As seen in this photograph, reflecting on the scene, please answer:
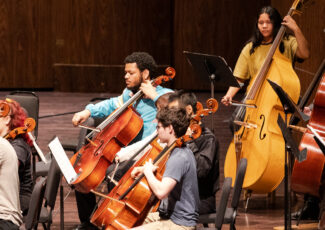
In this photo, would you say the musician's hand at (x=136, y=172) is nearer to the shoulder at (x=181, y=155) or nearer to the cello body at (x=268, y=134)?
the shoulder at (x=181, y=155)

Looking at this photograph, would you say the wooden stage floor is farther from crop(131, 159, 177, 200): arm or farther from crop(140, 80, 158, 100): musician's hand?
crop(131, 159, 177, 200): arm

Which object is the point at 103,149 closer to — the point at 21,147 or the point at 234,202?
the point at 21,147

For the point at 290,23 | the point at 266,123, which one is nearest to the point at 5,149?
the point at 266,123

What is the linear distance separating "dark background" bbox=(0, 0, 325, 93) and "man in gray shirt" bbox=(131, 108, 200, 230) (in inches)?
277

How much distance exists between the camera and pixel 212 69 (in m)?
4.69

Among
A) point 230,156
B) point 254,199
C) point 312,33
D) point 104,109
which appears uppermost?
point 312,33

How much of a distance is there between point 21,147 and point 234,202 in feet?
3.93

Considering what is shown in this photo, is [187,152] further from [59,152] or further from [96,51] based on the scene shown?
[96,51]

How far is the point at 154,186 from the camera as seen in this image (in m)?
3.11

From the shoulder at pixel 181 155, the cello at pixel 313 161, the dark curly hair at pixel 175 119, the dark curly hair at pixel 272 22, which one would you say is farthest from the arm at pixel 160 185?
the dark curly hair at pixel 272 22

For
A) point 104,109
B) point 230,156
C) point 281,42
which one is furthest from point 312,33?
point 104,109

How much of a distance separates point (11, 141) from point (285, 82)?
205 cm

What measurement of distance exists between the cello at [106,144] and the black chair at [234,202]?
74 cm

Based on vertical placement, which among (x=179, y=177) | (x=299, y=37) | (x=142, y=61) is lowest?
(x=179, y=177)
